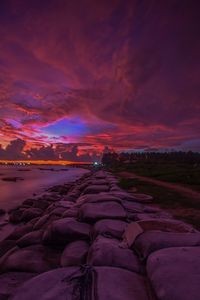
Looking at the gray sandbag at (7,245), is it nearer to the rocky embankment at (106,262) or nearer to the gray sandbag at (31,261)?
the rocky embankment at (106,262)

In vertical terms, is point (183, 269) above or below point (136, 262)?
above

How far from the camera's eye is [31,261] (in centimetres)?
352

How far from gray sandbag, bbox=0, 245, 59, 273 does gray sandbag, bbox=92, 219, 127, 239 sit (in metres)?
0.84

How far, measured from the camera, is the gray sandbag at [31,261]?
3406 mm

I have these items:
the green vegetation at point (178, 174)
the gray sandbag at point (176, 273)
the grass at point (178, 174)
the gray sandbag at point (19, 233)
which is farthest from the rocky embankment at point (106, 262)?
the green vegetation at point (178, 174)

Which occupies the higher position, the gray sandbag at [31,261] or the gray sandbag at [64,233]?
the gray sandbag at [64,233]

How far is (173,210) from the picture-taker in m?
8.19

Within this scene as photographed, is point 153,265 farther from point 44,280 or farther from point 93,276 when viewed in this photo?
point 44,280

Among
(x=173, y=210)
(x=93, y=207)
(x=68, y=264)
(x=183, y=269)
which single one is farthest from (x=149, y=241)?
(x=173, y=210)

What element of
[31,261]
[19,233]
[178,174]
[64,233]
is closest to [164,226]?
[64,233]

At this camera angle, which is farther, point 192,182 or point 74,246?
point 192,182

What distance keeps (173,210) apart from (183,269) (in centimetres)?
651

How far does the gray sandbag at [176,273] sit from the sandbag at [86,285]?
191mm

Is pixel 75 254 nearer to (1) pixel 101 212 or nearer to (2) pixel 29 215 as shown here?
(1) pixel 101 212
